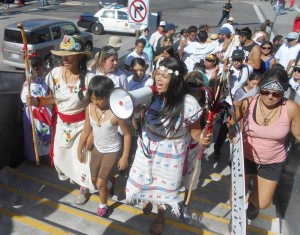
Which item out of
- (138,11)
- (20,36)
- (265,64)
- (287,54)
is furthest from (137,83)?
(20,36)

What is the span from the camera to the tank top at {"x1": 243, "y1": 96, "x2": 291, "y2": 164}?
3.19 metres

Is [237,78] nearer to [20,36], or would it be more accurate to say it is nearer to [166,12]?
[20,36]

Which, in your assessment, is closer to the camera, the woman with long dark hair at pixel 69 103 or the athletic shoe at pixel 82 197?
the woman with long dark hair at pixel 69 103

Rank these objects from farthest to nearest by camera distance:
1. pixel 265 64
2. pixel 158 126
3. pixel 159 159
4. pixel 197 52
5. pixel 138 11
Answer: pixel 197 52, pixel 138 11, pixel 265 64, pixel 159 159, pixel 158 126

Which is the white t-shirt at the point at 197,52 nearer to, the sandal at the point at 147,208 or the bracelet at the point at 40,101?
the bracelet at the point at 40,101

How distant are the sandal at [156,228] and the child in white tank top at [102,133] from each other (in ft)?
2.11

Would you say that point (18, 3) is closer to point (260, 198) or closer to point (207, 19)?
point (207, 19)

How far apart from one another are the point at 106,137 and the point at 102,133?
0.19ft

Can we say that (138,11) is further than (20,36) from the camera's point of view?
No

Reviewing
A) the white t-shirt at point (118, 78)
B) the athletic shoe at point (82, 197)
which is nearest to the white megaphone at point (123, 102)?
the white t-shirt at point (118, 78)

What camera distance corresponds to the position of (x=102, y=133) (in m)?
3.46

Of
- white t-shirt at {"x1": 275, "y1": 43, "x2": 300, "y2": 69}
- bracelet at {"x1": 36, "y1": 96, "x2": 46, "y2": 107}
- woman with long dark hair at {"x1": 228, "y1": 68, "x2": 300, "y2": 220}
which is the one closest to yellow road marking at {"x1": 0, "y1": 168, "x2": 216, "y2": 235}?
woman with long dark hair at {"x1": 228, "y1": 68, "x2": 300, "y2": 220}

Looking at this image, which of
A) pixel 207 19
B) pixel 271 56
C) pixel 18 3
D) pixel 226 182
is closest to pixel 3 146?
pixel 226 182

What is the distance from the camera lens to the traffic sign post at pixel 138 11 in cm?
700
